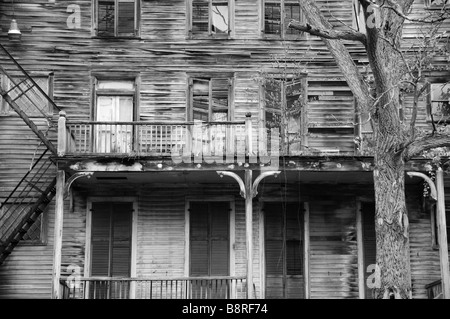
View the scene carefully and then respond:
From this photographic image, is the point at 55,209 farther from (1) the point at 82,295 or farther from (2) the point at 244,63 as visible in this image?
(2) the point at 244,63

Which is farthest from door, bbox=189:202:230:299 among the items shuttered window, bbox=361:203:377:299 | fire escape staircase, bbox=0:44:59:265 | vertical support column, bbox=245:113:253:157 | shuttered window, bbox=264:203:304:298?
fire escape staircase, bbox=0:44:59:265

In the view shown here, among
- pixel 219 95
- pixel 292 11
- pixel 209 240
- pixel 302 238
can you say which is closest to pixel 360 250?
pixel 302 238

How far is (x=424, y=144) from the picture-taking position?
18859 mm

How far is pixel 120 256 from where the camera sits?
920 inches

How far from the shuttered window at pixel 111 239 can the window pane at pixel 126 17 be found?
4828 millimetres

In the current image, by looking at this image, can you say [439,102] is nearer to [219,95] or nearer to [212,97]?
[219,95]

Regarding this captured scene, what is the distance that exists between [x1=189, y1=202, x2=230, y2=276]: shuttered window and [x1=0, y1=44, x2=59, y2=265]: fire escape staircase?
376cm

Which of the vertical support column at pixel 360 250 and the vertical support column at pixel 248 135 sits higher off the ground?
the vertical support column at pixel 248 135

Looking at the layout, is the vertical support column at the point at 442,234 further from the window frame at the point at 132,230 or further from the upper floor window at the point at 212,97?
the window frame at the point at 132,230

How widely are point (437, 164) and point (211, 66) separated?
663 centimetres

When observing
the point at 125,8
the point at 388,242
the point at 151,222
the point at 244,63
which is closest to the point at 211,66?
the point at 244,63

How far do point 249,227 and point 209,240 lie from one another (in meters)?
2.24

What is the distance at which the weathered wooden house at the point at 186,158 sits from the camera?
73.4 feet
